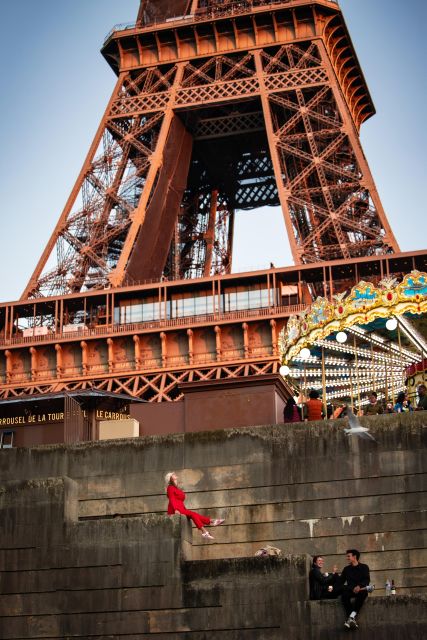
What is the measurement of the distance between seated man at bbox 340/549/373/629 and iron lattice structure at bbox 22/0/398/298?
41060mm

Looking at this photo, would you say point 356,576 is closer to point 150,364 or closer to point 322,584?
point 322,584

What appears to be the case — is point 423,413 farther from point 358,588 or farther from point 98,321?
point 98,321

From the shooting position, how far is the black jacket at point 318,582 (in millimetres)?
21359

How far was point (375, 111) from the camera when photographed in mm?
79438

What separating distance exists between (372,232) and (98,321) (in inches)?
544

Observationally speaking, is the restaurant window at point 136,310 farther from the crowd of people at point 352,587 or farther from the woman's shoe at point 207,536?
the crowd of people at point 352,587

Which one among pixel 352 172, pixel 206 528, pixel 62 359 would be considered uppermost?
pixel 352 172

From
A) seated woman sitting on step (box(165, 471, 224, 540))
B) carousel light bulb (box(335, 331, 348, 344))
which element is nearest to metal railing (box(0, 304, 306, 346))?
carousel light bulb (box(335, 331, 348, 344))

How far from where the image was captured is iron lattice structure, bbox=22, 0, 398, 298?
214 feet

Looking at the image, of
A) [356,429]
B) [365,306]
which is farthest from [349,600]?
[365,306]

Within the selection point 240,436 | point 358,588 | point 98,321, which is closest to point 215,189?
point 98,321

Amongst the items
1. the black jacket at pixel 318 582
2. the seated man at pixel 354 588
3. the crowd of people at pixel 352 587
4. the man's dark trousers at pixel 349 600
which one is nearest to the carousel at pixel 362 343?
the black jacket at pixel 318 582

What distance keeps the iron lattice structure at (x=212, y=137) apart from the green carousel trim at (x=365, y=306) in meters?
26.2

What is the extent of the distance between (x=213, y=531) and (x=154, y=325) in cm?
3617
